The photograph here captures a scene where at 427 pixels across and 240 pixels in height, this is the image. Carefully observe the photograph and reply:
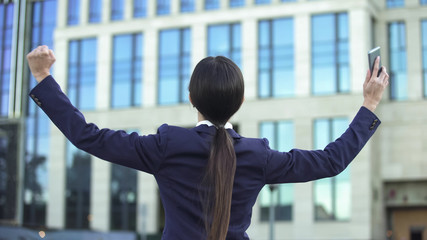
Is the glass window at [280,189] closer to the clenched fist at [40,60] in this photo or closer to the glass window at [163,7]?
the glass window at [163,7]

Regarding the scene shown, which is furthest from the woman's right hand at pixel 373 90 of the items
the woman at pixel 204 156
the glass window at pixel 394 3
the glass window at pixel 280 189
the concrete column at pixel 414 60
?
the glass window at pixel 394 3

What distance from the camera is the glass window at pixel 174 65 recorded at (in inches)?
1954

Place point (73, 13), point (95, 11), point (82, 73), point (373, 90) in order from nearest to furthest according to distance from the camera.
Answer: point (373, 90), point (82, 73), point (95, 11), point (73, 13)

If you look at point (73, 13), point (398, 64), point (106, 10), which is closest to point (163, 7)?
point (106, 10)

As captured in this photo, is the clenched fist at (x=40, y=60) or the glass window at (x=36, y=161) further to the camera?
the glass window at (x=36, y=161)

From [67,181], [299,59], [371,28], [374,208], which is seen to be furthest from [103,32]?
[374,208]

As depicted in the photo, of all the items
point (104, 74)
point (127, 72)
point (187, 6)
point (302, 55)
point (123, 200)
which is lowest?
point (123, 200)

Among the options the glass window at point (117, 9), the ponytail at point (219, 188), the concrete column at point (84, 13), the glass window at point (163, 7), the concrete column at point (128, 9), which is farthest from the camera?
the concrete column at point (84, 13)

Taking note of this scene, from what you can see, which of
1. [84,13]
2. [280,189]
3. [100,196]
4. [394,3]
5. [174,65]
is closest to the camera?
[280,189]

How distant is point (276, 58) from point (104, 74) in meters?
11.7

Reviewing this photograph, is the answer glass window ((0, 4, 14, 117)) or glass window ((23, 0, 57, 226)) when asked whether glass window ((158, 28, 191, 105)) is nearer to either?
glass window ((23, 0, 57, 226))

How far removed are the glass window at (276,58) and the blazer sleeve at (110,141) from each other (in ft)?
148

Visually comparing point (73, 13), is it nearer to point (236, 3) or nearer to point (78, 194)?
point (236, 3)

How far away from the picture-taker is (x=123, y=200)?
50562 mm
